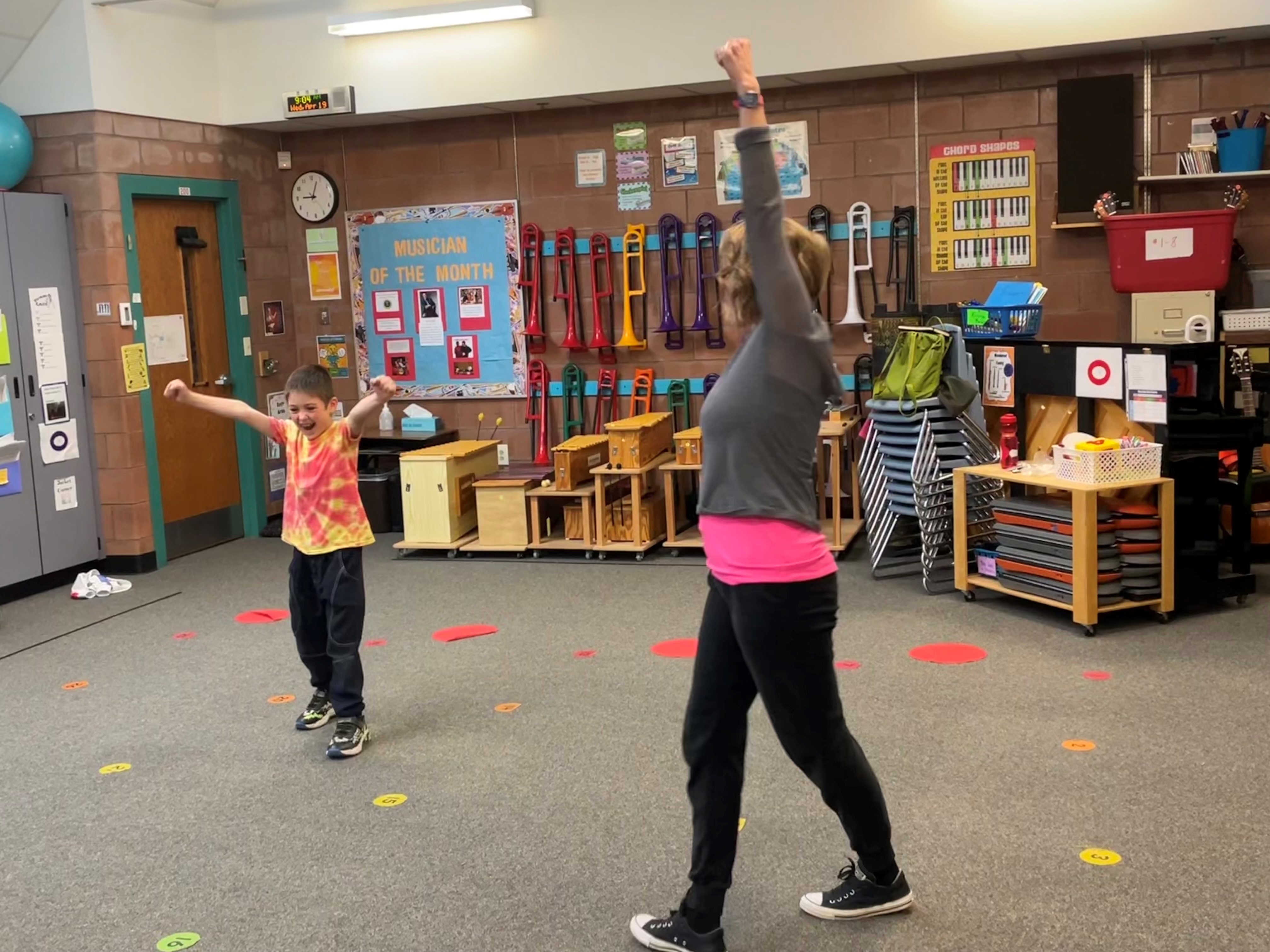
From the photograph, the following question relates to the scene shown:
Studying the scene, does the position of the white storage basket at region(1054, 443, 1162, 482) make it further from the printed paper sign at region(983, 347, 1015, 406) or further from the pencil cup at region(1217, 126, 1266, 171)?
the pencil cup at region(1217, 126, 1266, 171)

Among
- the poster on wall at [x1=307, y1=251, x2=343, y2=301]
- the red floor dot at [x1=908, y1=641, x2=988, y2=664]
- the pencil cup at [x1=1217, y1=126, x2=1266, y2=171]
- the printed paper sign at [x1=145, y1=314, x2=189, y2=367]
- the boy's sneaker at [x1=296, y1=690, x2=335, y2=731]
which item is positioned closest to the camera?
the boy's sneaker at [x1=296, y1=690, x2=335, y2=731]

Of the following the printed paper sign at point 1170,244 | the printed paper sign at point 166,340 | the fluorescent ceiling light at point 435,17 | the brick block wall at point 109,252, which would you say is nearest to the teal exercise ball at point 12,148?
the brick block wall at point 109,252

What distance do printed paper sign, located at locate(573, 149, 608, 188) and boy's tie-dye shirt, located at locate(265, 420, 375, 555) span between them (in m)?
3.93

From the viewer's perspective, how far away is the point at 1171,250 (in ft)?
21.1

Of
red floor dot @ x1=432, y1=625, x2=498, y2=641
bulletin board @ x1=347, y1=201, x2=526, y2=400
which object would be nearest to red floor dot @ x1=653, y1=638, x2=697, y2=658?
red floor dot @ x1=432, y1=625, x2=498, y2=641

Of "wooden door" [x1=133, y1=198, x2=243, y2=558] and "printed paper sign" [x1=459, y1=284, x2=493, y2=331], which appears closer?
"wooden door" [x1=133, y1=198, x2=243, y2=558]

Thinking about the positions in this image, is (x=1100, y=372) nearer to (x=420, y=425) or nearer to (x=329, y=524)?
(x=329, y=524)

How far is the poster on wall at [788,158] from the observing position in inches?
291

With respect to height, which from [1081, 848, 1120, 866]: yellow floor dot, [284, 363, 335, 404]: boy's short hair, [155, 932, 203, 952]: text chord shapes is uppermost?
[284, 363, 335, 404]: boy's short hair

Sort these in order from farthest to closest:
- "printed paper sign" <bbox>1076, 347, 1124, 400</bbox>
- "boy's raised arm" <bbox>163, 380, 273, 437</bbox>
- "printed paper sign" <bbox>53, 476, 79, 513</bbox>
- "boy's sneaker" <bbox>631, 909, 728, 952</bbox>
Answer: "printed paper sign" <bbox>53, 476, 79, 513</bbox> < "printed paper sign" <bbox>1076, 347, 1124, 400</bbox> < "boy's raised arm" <bbox>163, 380, 273, 437</bbox> < "boy's sneaker" <bbox>631, 909, 728, 952</bbox>

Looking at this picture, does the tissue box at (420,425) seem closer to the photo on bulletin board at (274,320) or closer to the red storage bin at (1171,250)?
the photo on bulletin board at (274,320)

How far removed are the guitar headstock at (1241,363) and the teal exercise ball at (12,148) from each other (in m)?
6.01

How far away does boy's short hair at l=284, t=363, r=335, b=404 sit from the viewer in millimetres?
4172

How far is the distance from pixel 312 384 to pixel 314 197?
181 inches
